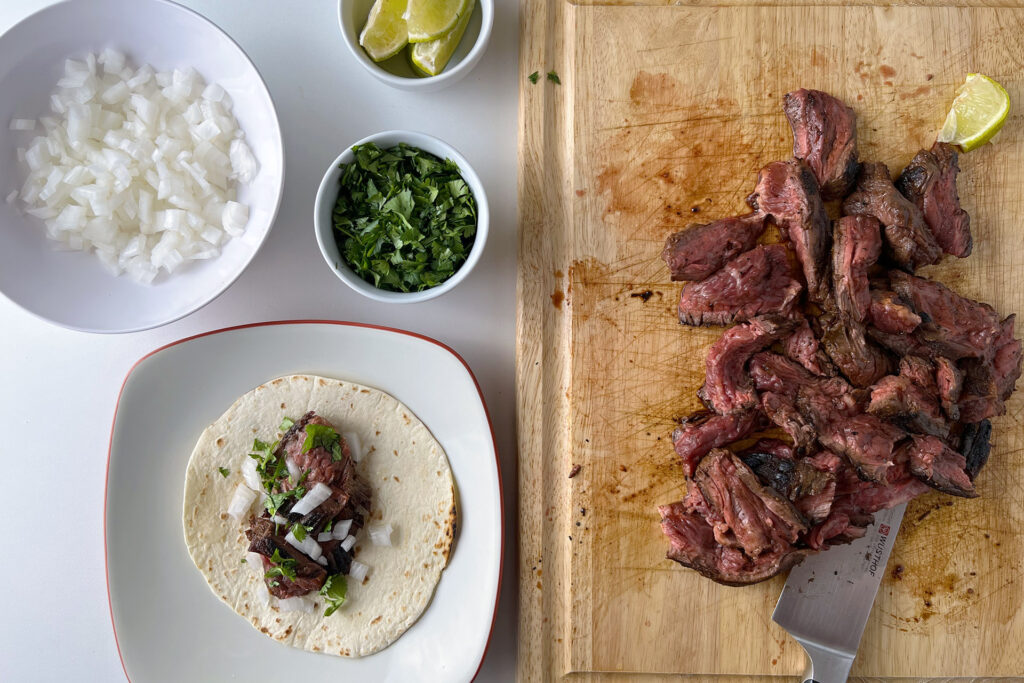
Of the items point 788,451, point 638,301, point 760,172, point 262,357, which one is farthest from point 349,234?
point 788,451

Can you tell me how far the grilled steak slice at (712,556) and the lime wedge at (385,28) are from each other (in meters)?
2.36

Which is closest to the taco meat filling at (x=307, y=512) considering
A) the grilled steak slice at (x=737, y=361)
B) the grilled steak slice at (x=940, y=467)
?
the grilled steak slice at (x=737, y=361)

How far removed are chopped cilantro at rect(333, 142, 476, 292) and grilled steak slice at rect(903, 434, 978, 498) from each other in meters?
2.07

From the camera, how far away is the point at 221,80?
2.98 metres

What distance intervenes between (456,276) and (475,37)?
117 centimetres

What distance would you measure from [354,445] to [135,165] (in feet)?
5.03

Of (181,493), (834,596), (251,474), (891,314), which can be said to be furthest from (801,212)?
(181,493)

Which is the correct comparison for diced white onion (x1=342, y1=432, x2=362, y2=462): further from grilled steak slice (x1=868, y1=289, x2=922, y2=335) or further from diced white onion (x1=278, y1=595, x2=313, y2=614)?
grilled steak slice (x1=868, y1=289, x2=922, y2=335)

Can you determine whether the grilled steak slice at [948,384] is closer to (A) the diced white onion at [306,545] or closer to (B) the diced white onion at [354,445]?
(B) the diced white onion at [354,445]

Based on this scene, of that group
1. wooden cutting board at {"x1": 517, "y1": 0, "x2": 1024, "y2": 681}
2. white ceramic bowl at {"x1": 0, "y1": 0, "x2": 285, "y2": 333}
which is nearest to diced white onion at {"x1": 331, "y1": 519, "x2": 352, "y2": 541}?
wooden cutting board at {"x1": 517, "y1": 0, "x2": 1024, "y2": 681}

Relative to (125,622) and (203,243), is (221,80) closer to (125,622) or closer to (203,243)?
(203,243)

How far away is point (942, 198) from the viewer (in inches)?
115

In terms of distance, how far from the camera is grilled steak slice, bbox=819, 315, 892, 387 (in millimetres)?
2840

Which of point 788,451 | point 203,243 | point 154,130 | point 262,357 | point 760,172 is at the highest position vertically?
point 154,130
